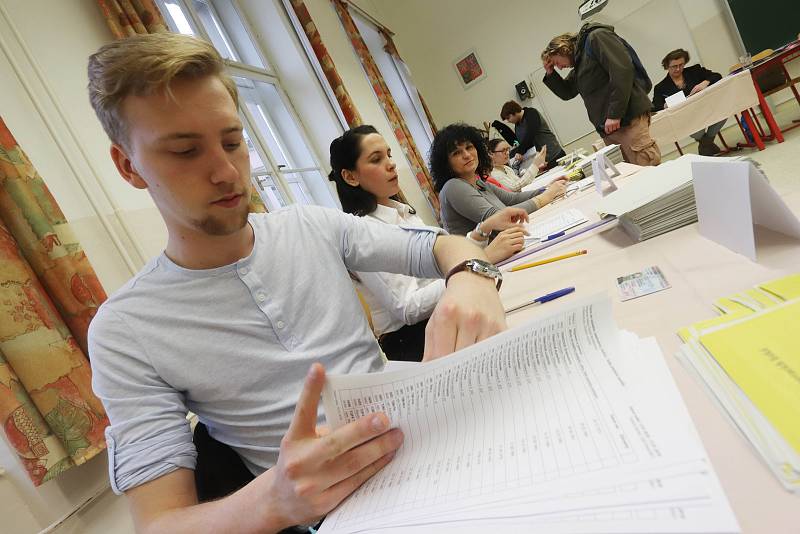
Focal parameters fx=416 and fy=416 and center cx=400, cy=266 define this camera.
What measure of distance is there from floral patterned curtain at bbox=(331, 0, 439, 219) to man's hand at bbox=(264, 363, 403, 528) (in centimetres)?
428

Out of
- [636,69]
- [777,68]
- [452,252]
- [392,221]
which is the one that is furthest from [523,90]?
[452,252]

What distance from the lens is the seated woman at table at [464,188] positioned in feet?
6.55

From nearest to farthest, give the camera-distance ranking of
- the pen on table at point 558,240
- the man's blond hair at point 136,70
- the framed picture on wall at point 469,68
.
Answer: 1. the man's blond hair at point 136,70
2. the pen on table at point 558,240
3. the framed picture on wall at point 469,68

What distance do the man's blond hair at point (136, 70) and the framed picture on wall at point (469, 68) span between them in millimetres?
6127

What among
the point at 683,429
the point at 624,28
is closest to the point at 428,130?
the point at 624,28

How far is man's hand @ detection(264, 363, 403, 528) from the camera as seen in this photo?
41 cm

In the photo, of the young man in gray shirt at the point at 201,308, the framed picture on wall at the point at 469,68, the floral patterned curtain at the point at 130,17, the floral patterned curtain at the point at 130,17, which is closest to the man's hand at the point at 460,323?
the young man in gray shirt at the point at 201,308

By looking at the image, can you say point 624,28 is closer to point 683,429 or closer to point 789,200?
point 789,200

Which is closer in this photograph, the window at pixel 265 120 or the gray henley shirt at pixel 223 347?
the gray henley shirt at pixel 223 347

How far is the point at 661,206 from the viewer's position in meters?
0.81

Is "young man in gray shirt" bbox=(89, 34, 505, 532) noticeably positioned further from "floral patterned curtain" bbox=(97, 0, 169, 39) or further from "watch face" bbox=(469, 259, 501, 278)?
"floral patterned curtain" bbox=(97, 0, 169, 39)

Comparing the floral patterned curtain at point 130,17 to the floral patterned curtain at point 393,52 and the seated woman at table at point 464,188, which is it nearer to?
the seated woman at table at point 464,188

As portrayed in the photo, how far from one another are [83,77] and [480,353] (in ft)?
5.71

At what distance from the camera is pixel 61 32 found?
1.45 meters
